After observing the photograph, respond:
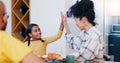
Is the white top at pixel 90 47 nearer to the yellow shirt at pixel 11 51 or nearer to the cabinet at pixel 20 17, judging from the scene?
the yellow shirt at pixel 11 51

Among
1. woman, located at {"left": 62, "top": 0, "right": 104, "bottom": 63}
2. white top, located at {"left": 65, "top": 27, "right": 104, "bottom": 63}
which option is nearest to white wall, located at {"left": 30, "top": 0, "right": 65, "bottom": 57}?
woman, located at {"left": 62, "top": 0, "right": 104, "bottom": 63}

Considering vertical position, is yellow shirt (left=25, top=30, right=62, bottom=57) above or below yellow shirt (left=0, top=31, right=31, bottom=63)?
below

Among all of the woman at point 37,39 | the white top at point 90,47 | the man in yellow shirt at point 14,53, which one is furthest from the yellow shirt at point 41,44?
the man in yellow shirt at point 14,53

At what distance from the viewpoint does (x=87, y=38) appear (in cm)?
146

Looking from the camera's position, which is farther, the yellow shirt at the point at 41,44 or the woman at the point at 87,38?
the yellow shirt at the point at 41,44

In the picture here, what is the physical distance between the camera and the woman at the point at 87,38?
144 cm

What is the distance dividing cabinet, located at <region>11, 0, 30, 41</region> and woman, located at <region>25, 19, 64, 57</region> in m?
0.35

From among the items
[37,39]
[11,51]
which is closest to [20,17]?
[37,39]

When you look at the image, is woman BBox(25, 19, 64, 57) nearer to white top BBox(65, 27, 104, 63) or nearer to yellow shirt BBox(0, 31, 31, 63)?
white top BBox(65, 27, 104, 63)

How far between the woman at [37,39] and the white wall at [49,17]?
0.11 m

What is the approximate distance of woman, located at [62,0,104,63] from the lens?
56.7 inches

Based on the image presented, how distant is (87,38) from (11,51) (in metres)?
0.88

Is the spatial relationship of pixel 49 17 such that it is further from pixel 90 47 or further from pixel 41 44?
pixel 90 47

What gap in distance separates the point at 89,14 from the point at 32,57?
38.9 inches
